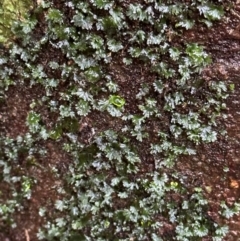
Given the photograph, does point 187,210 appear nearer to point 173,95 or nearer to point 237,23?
point 173,95

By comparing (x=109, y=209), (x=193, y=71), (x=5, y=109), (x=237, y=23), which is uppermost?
(x=237, y=23)

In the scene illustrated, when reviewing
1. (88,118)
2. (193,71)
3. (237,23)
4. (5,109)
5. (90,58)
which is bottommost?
(5,109)

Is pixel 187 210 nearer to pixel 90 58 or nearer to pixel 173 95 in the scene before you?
pixel 173 95

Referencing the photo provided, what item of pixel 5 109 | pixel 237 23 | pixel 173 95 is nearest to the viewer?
pixel 237 23

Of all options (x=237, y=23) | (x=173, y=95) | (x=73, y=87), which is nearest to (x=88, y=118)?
(x=73, y=87)

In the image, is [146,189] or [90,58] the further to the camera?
[146,189]

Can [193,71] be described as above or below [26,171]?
above

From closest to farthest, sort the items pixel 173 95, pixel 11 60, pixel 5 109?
pixel 173 95 < pixel 11 60 < pixel 5 109

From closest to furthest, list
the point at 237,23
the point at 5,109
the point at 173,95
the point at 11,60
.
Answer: the point at 237,23
the point at 173,95
the point at 11,60
the point at 5,109

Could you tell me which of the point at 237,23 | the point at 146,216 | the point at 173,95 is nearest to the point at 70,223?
the point at 146,216
